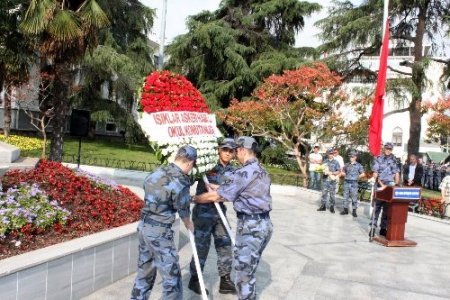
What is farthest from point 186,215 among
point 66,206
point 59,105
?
point 59,105

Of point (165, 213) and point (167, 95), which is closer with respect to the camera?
point (165, 213)

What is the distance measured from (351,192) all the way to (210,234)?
22.9ft

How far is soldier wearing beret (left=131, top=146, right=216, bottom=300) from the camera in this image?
402 centimetres

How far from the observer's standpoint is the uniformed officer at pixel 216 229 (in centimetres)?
525

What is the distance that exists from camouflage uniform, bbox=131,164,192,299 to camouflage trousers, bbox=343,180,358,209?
7.92 meters

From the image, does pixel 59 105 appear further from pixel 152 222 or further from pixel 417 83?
pixel 417 83

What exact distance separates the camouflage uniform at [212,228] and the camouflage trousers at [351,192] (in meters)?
6.59

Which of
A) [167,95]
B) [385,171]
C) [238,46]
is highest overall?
[238,46]

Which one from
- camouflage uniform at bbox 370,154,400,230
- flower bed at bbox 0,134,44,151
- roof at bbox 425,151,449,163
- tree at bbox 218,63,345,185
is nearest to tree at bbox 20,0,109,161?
camouflage uniform at bbox 370,154,400,230

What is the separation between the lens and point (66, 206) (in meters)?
5.93

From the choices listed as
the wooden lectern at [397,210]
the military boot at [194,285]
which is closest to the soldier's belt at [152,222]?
the military boot at [194,285]

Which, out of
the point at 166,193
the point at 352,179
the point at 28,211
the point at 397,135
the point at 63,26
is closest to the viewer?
the point at 166,193

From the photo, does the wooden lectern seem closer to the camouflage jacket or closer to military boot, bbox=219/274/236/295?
military boot, bbox=219/274/236/295

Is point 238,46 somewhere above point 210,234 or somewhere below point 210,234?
above
